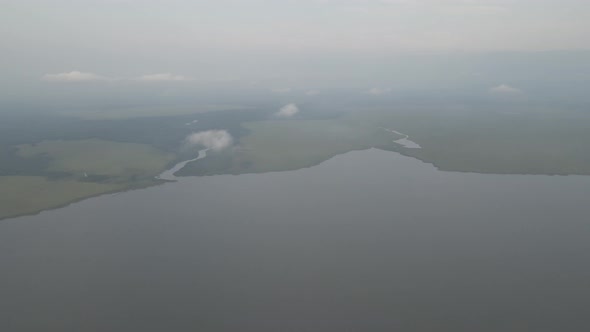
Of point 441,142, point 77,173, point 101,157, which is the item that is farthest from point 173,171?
point 441,142

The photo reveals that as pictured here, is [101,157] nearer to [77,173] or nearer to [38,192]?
[77,173]

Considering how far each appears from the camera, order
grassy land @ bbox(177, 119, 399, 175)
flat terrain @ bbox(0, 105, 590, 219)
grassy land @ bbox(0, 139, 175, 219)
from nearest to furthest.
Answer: grassy land @ bbox(0, 139, 175, 219) → flat terrain @ bbox(0, 105, 590, 219) → grassy land @ bbox(177, 119, 399, 175)

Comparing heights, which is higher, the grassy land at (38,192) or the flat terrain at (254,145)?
the flat terrain at (254,145)

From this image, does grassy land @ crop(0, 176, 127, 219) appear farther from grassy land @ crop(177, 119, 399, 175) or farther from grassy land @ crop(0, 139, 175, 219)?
grassy land @ crop(177, 119, 399, 175)

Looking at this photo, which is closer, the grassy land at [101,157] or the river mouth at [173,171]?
the river mouth at [173,171]

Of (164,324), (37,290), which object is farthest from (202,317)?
(37,290)

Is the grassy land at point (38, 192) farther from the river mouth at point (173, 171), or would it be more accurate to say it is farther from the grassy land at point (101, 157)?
the river mouth at point (173, 171)

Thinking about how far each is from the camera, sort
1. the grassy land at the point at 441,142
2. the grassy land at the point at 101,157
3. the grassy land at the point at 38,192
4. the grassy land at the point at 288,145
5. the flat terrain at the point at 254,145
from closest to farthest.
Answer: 1. the grassy land at the point at 38,192
2. the flat terrain at the point at 254,145
3. the grassy land at the point at 101,157
4. the grassy land at the point at 441,142
5. the grassy land at the point at 288,145

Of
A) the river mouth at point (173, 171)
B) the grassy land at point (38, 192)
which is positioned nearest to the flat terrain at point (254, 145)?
the grassy land at point (38, 192)

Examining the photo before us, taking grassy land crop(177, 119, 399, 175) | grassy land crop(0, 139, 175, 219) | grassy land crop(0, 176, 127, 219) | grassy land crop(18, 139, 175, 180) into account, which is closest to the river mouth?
grassy land crop(0, 139, 175, 219)

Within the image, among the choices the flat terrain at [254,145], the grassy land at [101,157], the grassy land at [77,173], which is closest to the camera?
the grassy land at [77,173]
